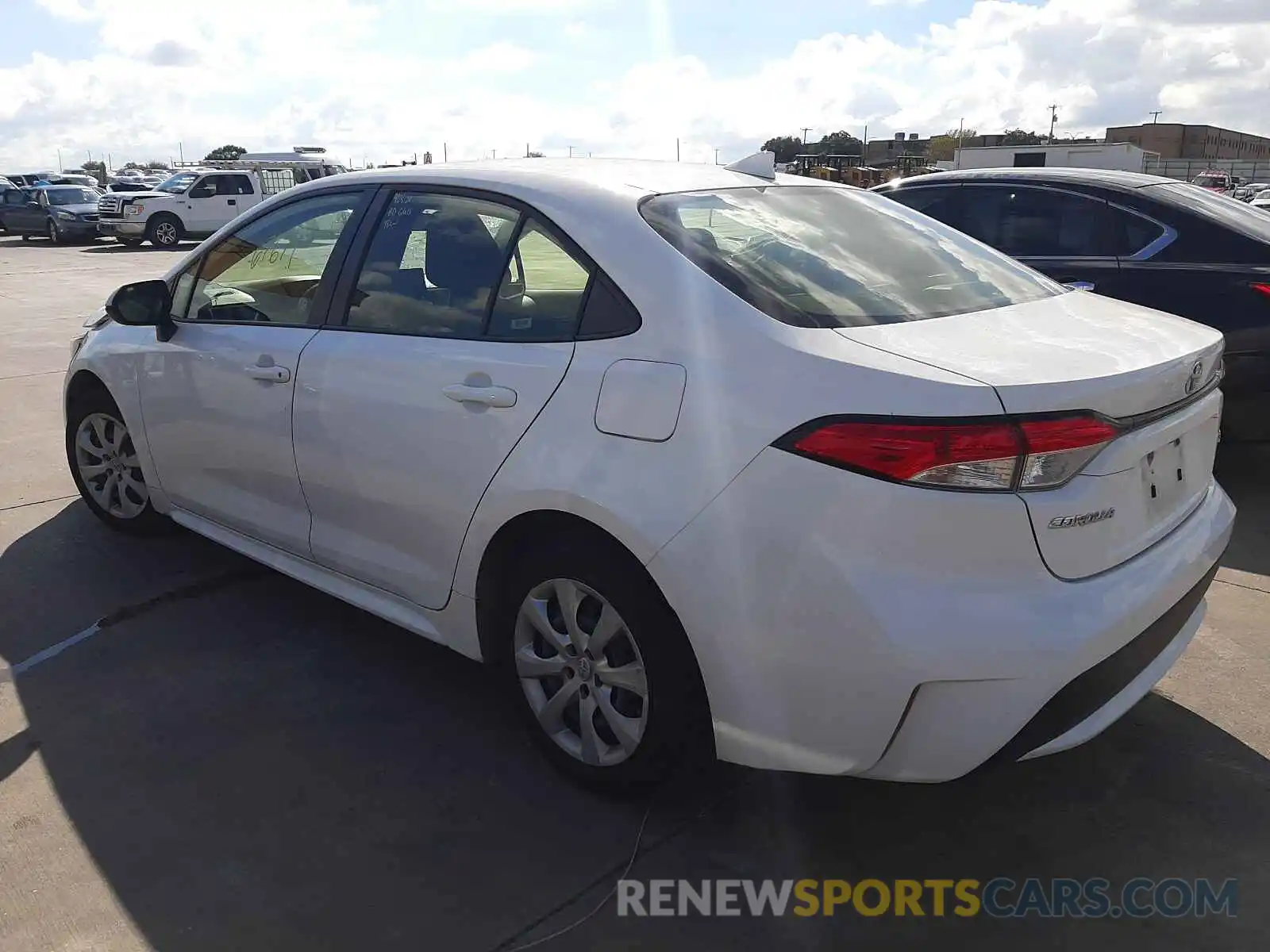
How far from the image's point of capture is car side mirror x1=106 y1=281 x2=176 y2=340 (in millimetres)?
4031

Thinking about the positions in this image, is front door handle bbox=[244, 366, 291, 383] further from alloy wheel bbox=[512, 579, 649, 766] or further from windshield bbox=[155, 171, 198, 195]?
windshield bbox=[155, 171, 198, 195]

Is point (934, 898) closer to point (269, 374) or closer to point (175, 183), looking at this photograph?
point (269, 374)

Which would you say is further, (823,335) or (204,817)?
(204,817)

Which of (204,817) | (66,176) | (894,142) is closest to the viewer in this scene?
(204,817)

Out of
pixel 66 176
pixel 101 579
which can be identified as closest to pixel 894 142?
pixel 66 176

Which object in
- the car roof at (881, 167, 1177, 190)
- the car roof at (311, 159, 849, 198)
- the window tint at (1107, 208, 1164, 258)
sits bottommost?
the window tint at (1107, 208, 1164, 258)

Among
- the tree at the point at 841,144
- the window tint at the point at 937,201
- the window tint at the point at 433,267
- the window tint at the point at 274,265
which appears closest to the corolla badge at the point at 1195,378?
the window tint at the point at 433,267

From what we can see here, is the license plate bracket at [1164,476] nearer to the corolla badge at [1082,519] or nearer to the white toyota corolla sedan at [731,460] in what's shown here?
the white toyota corolla sedan at [731,460]

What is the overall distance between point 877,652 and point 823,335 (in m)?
0.71

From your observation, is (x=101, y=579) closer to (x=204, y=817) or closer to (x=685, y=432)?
(x=204, y=817)

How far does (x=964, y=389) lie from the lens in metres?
2.17

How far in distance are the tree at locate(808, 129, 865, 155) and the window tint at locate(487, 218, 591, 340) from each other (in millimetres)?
94079

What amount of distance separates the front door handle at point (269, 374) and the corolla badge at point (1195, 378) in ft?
8.64

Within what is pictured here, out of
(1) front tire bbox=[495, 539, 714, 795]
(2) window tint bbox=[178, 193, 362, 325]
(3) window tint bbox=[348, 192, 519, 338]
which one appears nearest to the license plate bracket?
(1) front tire bbox=[495, 539, 714, 795]
